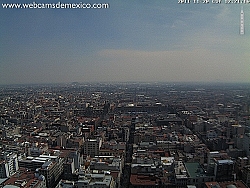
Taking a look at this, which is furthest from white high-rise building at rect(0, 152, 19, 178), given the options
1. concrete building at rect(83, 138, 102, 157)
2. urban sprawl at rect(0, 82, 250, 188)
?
concrete building at rect(83, 138, 102, 157)

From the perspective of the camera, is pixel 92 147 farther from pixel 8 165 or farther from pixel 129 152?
pixel 8 165

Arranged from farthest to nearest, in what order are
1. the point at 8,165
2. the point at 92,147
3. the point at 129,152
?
1. the point at 129,152
2. the point at 92,147
3. the point at 8,165

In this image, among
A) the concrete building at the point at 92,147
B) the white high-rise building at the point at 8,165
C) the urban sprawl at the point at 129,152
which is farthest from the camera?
the concrete building at the point at 92,147

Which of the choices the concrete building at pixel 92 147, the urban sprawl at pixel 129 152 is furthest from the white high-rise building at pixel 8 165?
the concrete building at pixel 92 147

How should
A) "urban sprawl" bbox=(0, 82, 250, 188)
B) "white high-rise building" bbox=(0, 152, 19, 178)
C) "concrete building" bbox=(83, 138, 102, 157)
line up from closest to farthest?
"urban sprawl" bbox=(0, 82, 250, 188), "white high-rise building" bbox=(0, 152, 19, 178), "concrete building" bbox=(83, 138, 102, 157)

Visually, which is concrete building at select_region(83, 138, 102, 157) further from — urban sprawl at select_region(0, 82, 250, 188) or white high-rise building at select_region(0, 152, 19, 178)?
white high-rise building at select_region(0, 152, 19, 178)

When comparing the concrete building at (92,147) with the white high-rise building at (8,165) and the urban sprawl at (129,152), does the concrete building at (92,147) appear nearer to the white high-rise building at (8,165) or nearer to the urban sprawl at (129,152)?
the urban sprawl at (129,152)

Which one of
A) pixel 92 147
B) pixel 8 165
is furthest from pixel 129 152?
pixel 8 165

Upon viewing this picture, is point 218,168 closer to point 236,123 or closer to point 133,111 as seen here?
point 236,123

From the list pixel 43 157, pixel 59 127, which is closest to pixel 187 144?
pixel 43 157

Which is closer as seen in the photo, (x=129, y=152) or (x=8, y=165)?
(x=8, y=165)

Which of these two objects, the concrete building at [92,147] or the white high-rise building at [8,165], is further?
the concrete building at [92,147]
